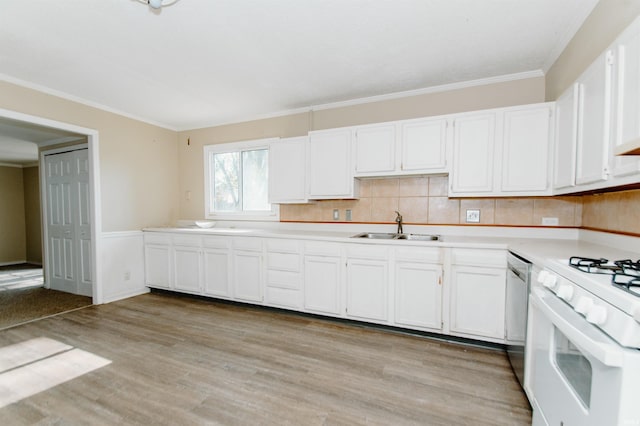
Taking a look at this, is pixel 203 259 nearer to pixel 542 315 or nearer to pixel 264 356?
pixel 264 356

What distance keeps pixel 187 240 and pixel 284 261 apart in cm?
147

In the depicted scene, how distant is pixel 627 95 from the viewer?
1344 mm

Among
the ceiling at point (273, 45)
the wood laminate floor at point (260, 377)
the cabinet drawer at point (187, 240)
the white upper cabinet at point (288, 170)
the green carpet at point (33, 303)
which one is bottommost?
the green carpet at point (33, 303)

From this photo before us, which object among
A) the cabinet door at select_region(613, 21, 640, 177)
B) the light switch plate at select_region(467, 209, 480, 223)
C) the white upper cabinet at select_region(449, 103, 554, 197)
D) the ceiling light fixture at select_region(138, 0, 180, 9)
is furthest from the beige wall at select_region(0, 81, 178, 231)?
the cabinet door at select_region(613, 21, 640, 177)

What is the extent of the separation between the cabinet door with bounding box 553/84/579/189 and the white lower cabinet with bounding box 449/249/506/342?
0.70 m

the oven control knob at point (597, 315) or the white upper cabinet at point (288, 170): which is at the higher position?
the white upper cabinet at point (288, 170)

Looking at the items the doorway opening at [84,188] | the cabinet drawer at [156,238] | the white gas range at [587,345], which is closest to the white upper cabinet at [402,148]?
the white gas range at [587,345]

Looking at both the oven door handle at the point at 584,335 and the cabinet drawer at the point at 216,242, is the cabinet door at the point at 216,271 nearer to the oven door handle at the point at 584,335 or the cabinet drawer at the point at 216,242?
the cabinet drawer at the point at 216,242

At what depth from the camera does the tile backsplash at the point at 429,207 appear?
259 centimetres

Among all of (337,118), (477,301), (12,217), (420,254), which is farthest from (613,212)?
(12,217)

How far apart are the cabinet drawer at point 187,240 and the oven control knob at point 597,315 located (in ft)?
11.9

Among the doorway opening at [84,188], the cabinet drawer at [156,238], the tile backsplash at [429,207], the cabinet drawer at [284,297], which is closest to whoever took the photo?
the tile backsplash at [429,207]

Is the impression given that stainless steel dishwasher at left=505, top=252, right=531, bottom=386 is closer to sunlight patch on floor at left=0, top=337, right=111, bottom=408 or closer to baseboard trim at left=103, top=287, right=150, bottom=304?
sunlight patch on floor at left=0, top=337, right=111, bottom=408

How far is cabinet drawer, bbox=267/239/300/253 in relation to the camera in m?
3.05
